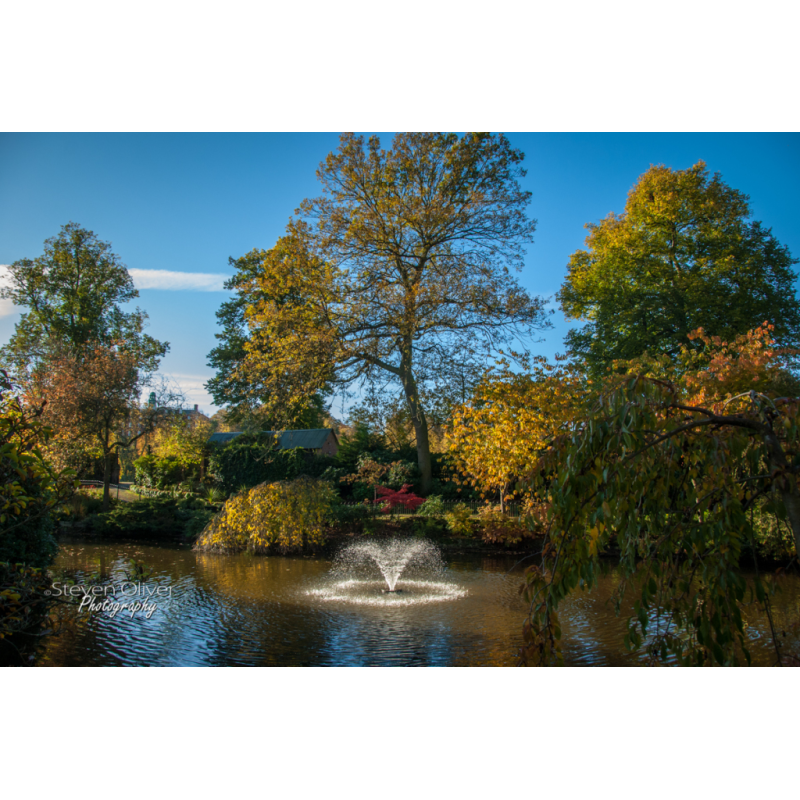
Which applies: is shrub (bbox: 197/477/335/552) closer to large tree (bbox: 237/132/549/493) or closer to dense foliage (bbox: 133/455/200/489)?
large tree (bbox: 237/132/549/493)

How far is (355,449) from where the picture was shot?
15.5 meters

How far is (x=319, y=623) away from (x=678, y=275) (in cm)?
1353

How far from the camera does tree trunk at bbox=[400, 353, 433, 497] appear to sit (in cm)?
1284

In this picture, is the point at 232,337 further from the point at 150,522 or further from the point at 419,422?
the point at 150,522

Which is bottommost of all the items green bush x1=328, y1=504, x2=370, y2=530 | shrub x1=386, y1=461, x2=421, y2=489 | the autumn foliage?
green bush x1=328, y1=504, x2=370, y2=530

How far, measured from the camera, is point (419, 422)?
13.2 meters

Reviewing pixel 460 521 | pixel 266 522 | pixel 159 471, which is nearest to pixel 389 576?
pixel 460 521

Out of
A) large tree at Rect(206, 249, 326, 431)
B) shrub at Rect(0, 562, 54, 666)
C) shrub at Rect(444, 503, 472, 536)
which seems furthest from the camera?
large tree at Rect(206, 249, 326, 431)

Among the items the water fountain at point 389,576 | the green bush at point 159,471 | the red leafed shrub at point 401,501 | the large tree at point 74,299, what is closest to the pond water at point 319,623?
the water fountain at point 389,576

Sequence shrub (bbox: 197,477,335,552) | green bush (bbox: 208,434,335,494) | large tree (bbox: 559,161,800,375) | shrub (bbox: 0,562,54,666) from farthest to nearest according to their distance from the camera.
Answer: green bush (bbox: 208,434,335,494)
large tree (bbox: 559,161,800,375)
shrub (bbox: 197,477,335,552)
shrub (bbox: 0,562,54,666)

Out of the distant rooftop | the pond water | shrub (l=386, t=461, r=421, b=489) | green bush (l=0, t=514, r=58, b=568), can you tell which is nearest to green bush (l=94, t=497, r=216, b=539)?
the pond water

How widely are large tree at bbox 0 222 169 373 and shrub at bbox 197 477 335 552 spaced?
675cm
